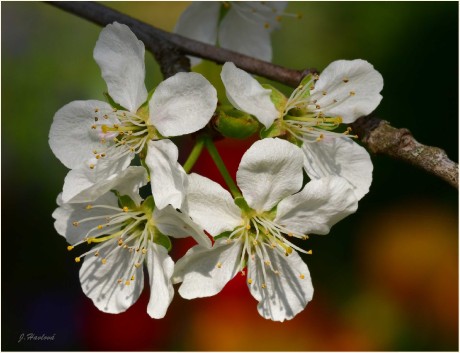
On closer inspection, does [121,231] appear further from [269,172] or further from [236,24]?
[236,24]

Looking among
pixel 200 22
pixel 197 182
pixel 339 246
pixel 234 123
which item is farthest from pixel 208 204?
pixel 339 246

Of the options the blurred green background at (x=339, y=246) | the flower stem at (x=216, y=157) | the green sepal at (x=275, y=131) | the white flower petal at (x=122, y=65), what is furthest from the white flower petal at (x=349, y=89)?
the blurred green background at (x=339, y=246)

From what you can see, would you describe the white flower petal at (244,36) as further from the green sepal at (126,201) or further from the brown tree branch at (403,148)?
the green sepal at (126,201)

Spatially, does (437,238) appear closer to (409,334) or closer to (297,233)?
(409,334)

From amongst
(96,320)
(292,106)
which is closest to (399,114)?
(96,320)

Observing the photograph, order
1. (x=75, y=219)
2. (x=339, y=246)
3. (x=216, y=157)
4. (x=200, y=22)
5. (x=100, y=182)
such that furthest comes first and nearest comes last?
(x=339, y=246)
(x=200, y=22)
(x=75, y=219)
(x=216, y=157)
(x=100, y=182)

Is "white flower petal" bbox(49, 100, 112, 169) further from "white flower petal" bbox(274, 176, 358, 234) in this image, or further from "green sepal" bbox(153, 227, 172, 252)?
"white flower petal" bbox(274, 176, 358, 234)

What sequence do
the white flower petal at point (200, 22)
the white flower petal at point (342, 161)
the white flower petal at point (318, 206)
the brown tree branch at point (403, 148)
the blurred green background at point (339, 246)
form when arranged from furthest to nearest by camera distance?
1. the blurred green background at point (339, 246)
2. the white flower petal at point (200, 22)
3. the white flower petal at point (342, 161)
4. the white flower petal at point (318, 206)
5. the brown tree branch at point (403, 148)
